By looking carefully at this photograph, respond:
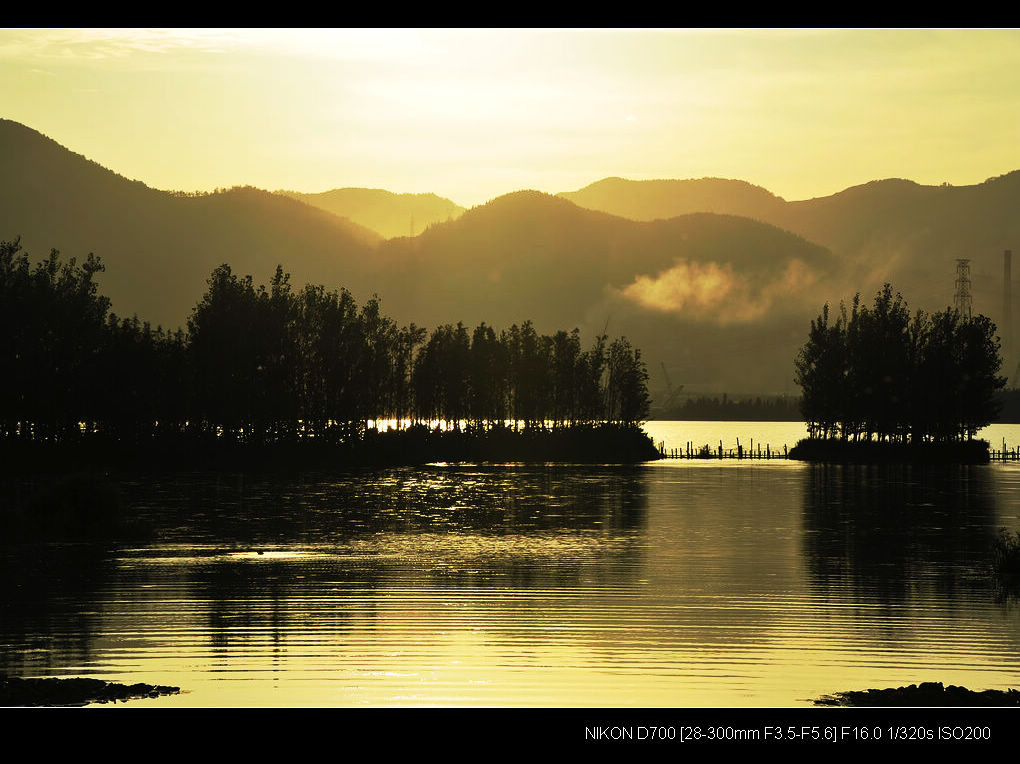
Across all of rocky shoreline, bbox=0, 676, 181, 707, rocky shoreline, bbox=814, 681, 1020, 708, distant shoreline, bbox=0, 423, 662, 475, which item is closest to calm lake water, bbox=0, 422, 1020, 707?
rocky shoreline, bbox=0, 676, 181, 707

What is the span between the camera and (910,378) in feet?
455

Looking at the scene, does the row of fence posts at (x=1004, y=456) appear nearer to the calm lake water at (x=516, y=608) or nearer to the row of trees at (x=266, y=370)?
the row of trees at (x=266, y=370)

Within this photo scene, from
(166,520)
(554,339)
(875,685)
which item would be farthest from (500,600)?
(554,339)

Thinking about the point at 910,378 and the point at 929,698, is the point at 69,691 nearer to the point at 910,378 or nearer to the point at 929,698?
the point at 929,698

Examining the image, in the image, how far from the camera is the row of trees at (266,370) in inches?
3501

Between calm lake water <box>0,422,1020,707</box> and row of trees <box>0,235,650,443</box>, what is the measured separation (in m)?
36.1

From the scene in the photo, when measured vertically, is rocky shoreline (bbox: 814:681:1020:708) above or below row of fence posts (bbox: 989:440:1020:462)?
above

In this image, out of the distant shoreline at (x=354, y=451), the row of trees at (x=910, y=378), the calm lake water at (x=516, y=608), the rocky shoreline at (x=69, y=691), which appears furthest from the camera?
the row of trees at (x=910, y=378)

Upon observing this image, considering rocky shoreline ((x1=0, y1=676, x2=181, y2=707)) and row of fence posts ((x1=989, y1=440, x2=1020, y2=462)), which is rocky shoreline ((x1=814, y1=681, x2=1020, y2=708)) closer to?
rocky shoreline ((x1=0, y1=676, x2=181, y2=707))

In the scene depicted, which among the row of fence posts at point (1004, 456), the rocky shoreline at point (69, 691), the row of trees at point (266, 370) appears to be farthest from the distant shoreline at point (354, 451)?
the rocky shoreline at point (69, 691)

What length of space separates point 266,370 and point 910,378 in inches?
2842

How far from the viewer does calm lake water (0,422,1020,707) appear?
63.1 ft

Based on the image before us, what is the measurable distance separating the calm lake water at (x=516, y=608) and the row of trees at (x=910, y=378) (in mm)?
82492

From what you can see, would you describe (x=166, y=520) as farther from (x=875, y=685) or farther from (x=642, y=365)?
(x=642, y=365)
